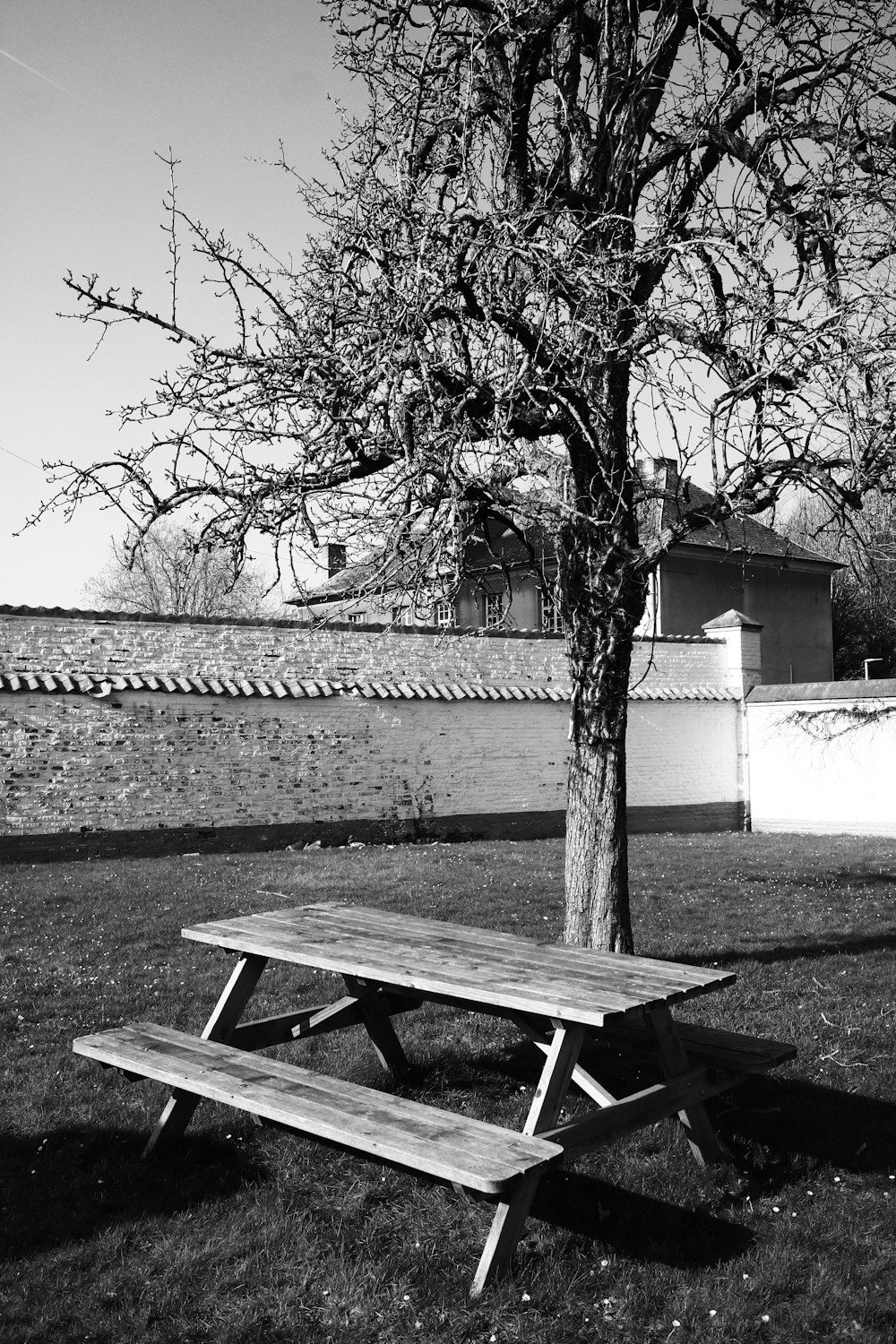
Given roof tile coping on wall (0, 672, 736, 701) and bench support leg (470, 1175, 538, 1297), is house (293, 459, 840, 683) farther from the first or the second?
bench support leg (470, 1175, 538, 1297)

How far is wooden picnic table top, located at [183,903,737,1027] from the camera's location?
3580 millimetres

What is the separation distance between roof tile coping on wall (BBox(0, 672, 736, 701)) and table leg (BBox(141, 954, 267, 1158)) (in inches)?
398

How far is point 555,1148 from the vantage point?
3055mm

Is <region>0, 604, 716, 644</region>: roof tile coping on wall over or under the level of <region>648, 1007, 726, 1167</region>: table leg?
over

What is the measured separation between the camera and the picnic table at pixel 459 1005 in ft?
10.3

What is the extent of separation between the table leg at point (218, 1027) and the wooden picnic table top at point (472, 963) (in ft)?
0.52

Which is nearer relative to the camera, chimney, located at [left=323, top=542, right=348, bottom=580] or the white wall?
chimney, located at [left=323, top=542, right=348, bottom=580]

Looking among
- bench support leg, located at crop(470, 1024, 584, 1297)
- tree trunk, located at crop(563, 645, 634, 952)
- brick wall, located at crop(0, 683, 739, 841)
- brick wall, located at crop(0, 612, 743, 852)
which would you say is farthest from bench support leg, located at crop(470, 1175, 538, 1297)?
brick wall, located at crop(0, 683, 739, 841)

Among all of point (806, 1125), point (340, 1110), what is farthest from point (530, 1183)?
point (806, 1125)

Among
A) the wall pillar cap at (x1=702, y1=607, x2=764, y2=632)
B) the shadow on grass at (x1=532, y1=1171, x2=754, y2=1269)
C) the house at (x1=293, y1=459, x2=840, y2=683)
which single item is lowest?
the shadow on grass at (x1=532, y1=1171, x2=754, y2=1269)

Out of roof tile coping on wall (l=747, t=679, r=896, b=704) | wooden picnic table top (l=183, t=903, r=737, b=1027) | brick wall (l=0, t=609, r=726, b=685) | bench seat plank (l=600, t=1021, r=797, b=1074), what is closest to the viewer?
wooden picnic table top (l=183, t=903, r=737, b=1027)

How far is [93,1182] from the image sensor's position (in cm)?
392

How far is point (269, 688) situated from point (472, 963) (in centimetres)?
1192

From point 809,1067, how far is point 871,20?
20.9 feet
